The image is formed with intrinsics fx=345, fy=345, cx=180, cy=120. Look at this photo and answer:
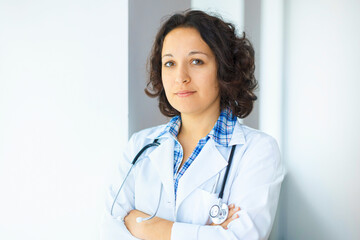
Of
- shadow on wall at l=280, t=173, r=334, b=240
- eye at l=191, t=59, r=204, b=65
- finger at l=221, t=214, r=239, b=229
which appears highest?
eye at l=191, t=59, r=204, b=65

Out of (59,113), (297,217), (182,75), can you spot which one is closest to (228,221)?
(182,75)

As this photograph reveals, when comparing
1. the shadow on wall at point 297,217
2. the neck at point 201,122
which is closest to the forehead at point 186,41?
the neck at point 201,122

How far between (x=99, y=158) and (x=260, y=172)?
2.36ft

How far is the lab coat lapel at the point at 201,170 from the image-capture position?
1183 millimetres

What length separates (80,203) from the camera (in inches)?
60.2

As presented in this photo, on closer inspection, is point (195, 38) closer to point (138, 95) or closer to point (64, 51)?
point (138, 95)

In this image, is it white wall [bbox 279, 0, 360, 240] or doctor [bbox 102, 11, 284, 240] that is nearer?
doctor [bbox 102, 11, 284, 240]

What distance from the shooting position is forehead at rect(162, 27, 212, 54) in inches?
48.4

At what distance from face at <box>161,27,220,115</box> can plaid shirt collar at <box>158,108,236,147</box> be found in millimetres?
93

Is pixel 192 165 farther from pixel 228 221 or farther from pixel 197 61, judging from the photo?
pixel 197 61

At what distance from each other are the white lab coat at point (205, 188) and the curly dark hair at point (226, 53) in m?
0.13

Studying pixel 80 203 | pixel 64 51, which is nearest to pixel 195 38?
pixel 64 51

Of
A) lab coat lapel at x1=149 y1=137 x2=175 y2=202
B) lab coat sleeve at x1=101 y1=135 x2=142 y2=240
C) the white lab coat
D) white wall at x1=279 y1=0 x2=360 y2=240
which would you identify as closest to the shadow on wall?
white wall at x1=279 y1=0 x2=360 y2=240

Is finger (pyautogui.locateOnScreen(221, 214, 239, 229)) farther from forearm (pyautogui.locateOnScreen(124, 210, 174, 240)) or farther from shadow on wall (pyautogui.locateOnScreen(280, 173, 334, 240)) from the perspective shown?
shadow on wall (pyautogui.locateOnScreen(280, 173, 334, 240))
